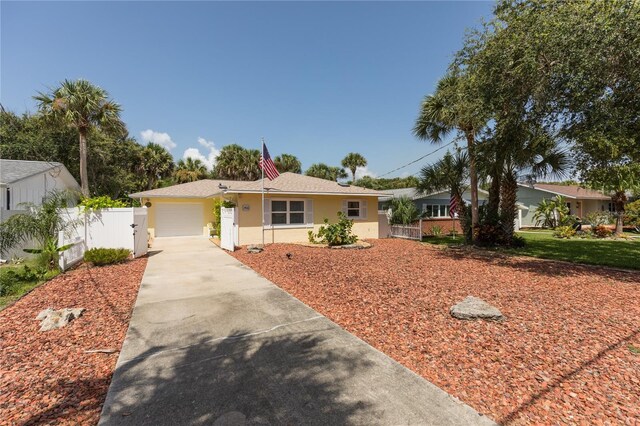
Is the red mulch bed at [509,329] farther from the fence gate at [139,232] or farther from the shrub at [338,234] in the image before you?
the fence gate at [139,232]

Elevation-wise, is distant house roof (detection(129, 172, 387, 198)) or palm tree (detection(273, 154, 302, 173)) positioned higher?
palm tree (detection(273, 154, 302, 173))

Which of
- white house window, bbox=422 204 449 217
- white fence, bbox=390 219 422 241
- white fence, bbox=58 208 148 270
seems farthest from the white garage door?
white house window, bbox=422 204 449 217

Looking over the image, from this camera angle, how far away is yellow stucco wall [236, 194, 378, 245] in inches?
529

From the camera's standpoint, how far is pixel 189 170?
104 feet

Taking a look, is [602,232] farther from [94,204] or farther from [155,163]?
[155,163]

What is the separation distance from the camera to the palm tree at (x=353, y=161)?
42.8m

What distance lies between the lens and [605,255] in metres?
11.1

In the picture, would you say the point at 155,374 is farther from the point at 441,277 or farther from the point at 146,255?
the point at 146,255

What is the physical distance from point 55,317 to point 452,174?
15.6m

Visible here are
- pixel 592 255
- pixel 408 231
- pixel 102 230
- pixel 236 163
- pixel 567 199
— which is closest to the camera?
pixel 102 230

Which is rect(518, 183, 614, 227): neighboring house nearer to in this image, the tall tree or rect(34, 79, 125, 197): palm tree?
the tall tree

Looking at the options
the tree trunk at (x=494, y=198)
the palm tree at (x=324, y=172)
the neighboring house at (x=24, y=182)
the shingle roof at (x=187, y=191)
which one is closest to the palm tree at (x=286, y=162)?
the palm tree at (x=324, y=172)

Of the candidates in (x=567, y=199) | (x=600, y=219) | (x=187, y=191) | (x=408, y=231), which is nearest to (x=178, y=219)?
(x=187, y=191)

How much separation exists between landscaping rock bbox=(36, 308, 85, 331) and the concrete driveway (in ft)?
2.96
